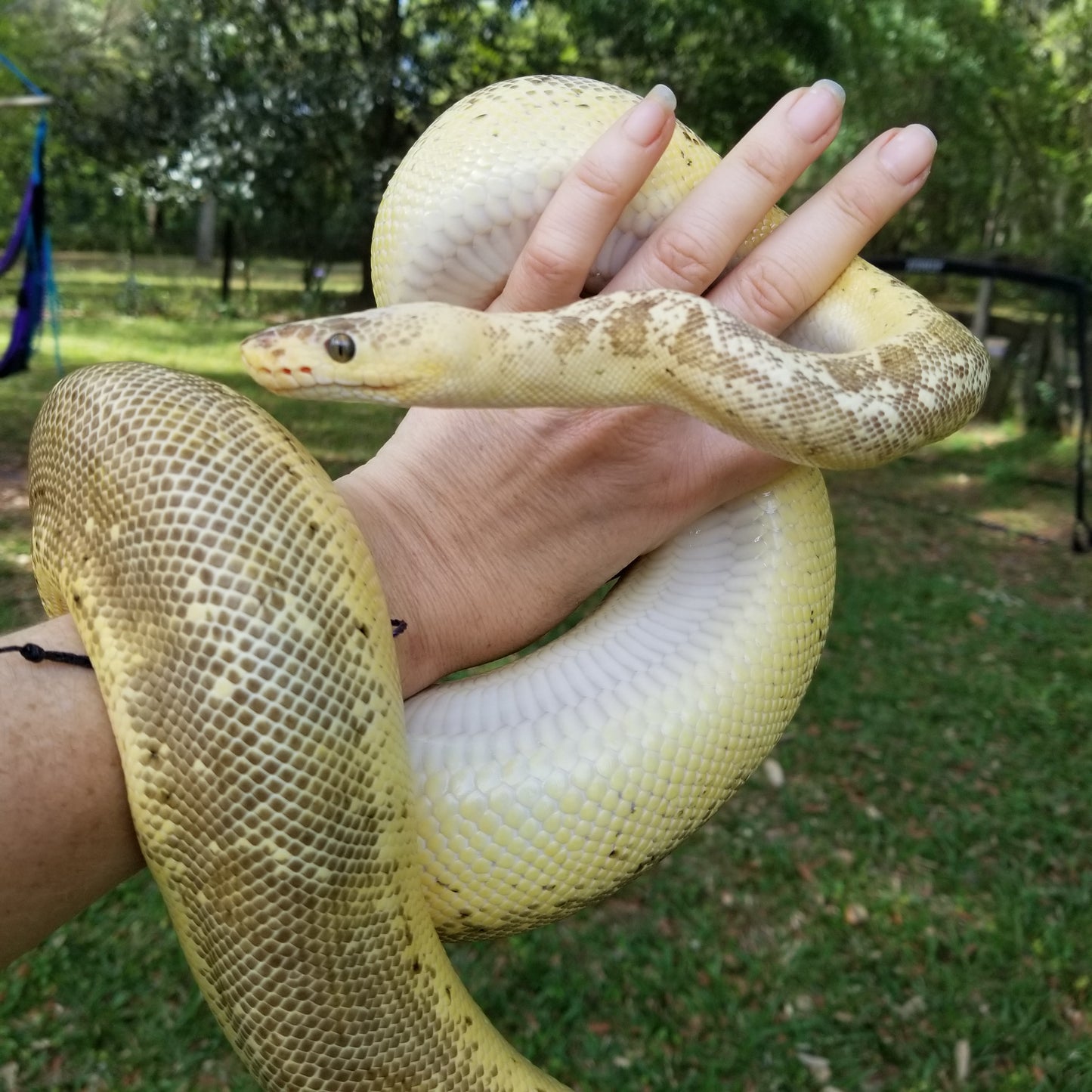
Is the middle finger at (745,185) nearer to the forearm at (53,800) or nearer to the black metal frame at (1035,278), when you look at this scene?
the forearm at (53,800)

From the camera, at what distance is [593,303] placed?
201 cm

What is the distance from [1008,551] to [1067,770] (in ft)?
13.9

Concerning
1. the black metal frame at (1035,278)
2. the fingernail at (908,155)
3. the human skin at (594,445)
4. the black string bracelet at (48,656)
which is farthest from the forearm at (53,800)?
the black metal frame at (1035,278)

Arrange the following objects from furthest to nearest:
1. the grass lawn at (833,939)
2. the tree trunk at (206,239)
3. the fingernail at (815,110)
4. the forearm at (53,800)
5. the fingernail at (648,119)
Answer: the tree trunk at (206,239) → the grass lawn at (833,939) → the fingernail at (815,110) → the fingernail at (648,119) → the forearm at (53,800)

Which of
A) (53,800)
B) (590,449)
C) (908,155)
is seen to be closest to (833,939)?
(590,449)

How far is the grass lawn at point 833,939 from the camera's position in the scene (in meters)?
3.52

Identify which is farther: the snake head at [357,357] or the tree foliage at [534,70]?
the tree foliage at [534,70]

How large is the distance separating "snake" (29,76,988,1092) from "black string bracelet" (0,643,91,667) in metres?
0.05

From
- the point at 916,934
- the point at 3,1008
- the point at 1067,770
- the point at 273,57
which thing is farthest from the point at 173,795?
the point at 273,57

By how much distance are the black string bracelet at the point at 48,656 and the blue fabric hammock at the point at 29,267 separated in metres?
8.81

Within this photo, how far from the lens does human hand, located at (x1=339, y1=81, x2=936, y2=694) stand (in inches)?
76.4

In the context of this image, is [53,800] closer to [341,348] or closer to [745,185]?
[341,348]

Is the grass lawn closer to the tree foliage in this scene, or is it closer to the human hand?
the human hand

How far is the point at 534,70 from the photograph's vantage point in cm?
1323
